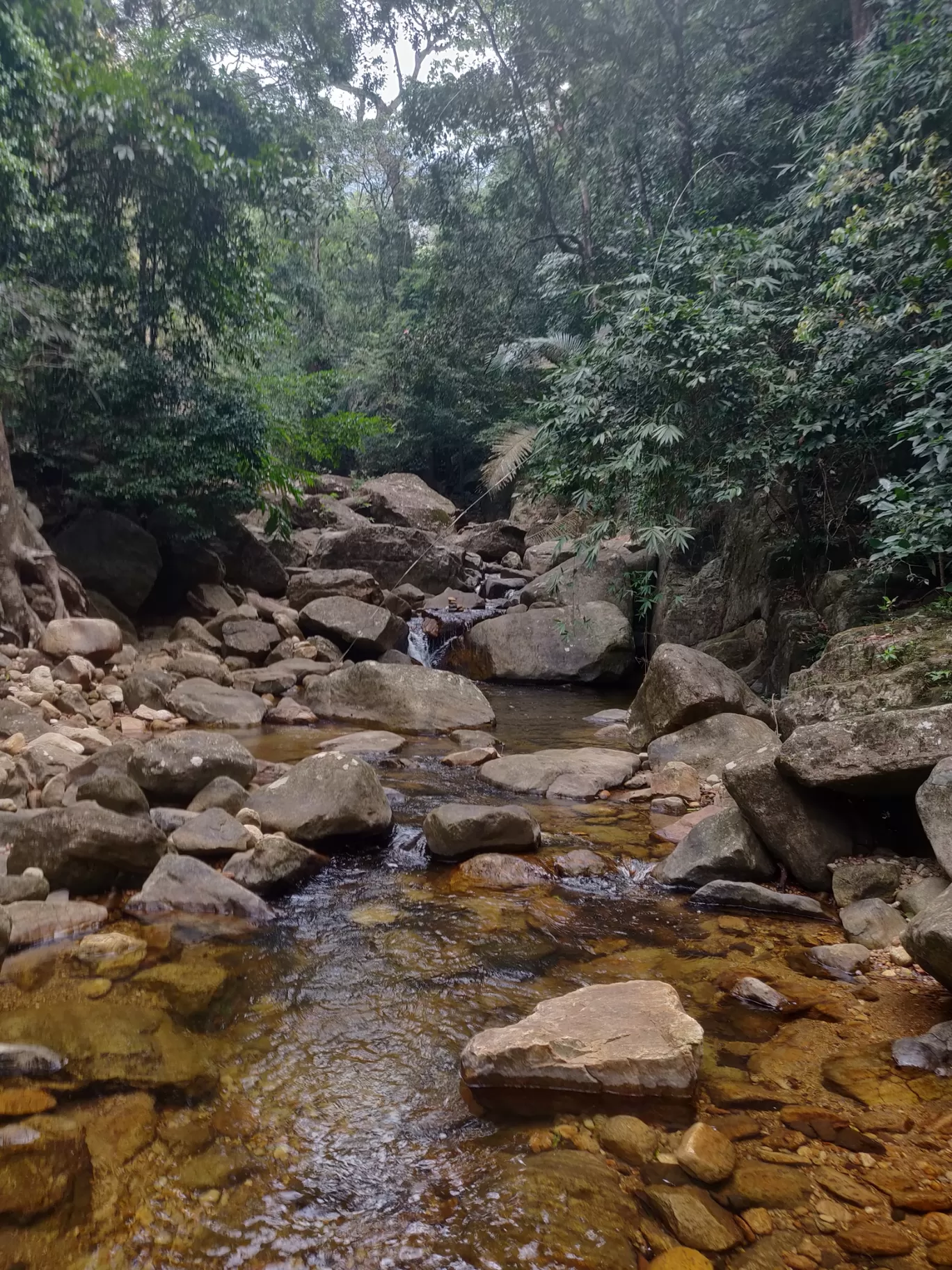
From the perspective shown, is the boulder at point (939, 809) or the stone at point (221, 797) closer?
the boulder at point (939, 809)

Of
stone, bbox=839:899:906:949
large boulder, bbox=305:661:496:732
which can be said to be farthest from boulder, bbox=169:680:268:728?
stone, bbox=839:899:906:949

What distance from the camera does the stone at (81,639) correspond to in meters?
9.48

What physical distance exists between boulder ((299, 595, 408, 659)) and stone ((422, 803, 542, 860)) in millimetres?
7257

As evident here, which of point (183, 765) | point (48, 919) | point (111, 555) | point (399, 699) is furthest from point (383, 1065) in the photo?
point (111, 555)

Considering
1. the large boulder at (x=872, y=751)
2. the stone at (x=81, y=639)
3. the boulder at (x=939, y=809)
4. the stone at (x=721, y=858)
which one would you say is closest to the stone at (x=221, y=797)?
the stone at (x=721, y=858)

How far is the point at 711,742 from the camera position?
7.10 metres

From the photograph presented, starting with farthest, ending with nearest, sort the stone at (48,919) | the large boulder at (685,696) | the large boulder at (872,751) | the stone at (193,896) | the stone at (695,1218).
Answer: the large boulder at (685,696)
the stone at (193,896)
the large boulder at (872,751)
the stone at (48,919)
the stone at (695,1218)

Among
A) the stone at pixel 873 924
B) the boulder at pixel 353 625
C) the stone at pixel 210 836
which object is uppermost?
the boulder at pixel 353 625

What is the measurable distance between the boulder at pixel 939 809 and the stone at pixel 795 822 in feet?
2.91

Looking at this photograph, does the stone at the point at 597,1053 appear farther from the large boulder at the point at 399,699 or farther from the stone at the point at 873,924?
the large boulder at the point at 399,699

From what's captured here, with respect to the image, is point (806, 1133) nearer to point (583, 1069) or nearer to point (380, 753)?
point (583, 1069)

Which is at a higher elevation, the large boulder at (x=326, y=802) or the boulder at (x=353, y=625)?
the boulder at (x=353, y=625)

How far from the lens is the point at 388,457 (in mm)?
23391

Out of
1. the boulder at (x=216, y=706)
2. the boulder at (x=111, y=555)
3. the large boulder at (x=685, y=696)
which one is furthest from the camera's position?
the boulder at (x=111, y=555)
